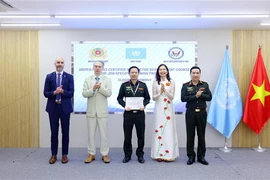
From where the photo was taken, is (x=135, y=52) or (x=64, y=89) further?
(x=135, y=52)

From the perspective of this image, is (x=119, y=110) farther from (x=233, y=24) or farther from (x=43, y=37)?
(x=233, y=24)

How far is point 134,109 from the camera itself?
15.6 ft

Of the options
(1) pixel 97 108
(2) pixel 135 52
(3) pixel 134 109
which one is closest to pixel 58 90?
(1) pixel 97 108

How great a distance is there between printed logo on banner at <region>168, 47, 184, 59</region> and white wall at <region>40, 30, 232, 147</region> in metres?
0.22

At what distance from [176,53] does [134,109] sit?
6.43ft

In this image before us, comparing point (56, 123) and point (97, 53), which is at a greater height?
point (97, 53)

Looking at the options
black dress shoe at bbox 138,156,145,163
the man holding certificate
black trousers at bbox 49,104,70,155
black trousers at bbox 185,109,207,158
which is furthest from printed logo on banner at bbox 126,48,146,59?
black dress shoe at bbox 138,156,145,163

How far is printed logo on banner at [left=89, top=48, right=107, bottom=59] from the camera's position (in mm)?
6105

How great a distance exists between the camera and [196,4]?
13.8 feet

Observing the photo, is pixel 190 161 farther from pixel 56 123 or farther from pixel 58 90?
pixel 58 90

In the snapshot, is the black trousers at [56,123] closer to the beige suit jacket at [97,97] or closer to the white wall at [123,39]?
the beige suit jacket at [97,97]

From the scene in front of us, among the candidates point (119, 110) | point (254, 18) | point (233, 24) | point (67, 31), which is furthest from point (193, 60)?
point (67, 31)

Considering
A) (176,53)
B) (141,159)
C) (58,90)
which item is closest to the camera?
(58,90)

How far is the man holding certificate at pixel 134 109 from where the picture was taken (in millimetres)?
4773
